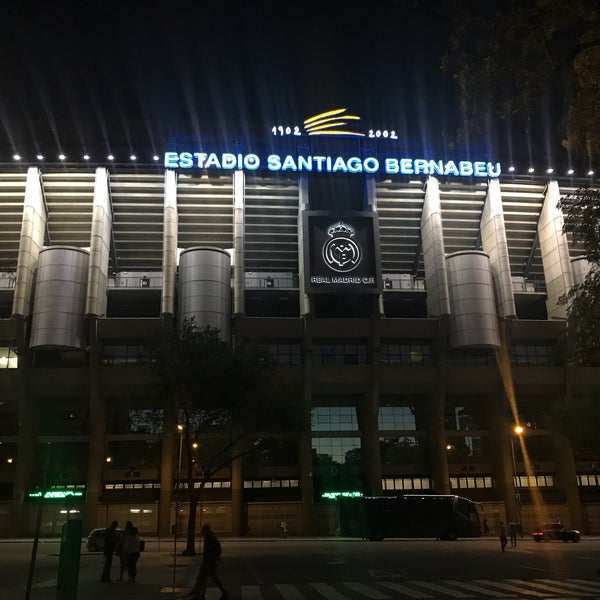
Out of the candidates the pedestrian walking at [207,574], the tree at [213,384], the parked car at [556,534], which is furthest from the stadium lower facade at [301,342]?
the pedestrian walking at [207,574]

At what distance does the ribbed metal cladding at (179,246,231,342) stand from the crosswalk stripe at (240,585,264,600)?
37751 millimetres

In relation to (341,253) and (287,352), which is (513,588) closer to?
(341,253)

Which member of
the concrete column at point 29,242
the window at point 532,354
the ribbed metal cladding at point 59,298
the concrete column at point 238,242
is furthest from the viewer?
the window at point 532,354

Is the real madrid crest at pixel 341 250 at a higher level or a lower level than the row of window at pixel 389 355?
higher

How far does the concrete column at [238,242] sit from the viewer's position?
55.3 m

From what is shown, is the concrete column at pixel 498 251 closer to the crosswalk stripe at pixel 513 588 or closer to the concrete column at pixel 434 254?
the concrete column at pixel 434 254

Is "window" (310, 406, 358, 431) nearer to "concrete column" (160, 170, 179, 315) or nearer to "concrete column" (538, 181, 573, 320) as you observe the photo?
"concrete column" (160, 170, 179, 315)

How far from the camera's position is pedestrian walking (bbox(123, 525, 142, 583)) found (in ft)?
58.7

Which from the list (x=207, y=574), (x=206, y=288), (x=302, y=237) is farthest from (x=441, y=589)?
(x=302, y=237)

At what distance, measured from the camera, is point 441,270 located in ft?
186

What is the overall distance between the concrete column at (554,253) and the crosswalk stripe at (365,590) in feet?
154

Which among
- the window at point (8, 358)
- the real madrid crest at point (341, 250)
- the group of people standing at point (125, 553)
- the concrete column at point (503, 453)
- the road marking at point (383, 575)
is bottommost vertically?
the road marking at point (383, 575)

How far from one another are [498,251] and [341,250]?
16.6 meters

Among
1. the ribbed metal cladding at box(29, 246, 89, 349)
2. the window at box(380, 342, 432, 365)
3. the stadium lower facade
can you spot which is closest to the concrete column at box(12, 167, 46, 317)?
the stadium lower facade
